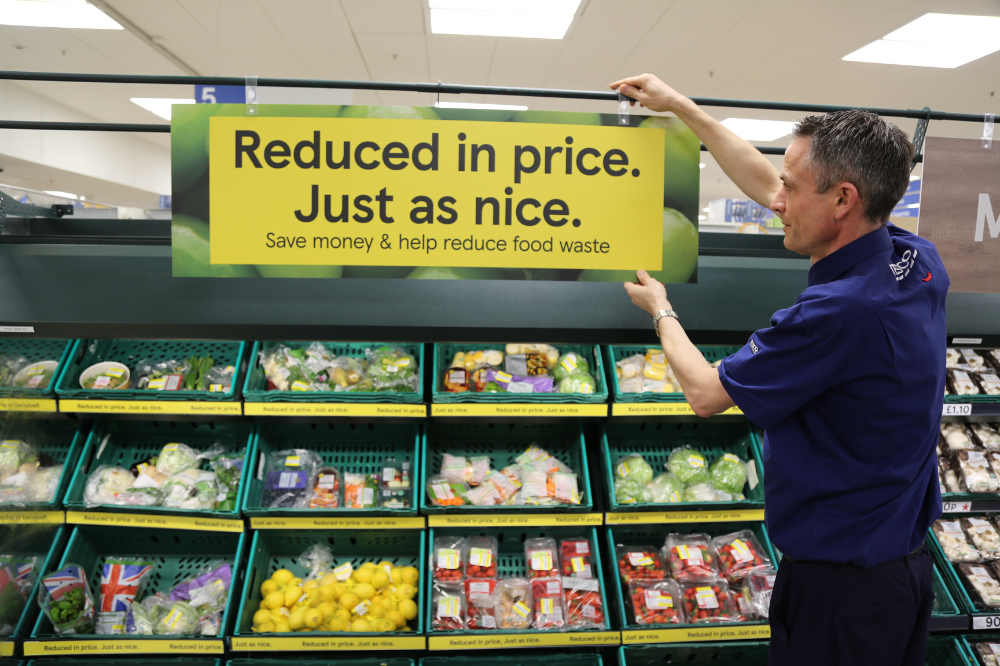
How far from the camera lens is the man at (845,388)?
113 centimetres

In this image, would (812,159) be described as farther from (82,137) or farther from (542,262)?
(82,137)

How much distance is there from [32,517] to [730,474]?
3.20 metres

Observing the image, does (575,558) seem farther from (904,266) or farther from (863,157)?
(863,157)

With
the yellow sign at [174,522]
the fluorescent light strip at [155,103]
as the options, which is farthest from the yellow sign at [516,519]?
the fluorescent light strip at [155,103]

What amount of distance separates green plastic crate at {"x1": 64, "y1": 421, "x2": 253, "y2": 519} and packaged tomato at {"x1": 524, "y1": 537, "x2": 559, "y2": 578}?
1396 mm

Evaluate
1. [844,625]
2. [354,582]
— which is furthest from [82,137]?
[844,625]

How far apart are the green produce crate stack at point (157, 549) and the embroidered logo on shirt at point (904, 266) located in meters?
2.59

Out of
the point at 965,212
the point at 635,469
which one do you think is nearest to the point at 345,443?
the point at 635,469

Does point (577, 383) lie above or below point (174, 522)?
above

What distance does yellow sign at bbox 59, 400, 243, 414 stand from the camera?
235 centimetres

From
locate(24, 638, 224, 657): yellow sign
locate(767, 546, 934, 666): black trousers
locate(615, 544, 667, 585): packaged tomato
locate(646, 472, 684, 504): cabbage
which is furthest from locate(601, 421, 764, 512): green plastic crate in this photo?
locate(24, 638, 224, 657): yellow sign

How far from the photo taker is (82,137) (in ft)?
33.8

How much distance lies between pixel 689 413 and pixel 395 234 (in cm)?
182

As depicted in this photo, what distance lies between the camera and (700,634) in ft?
7.96
